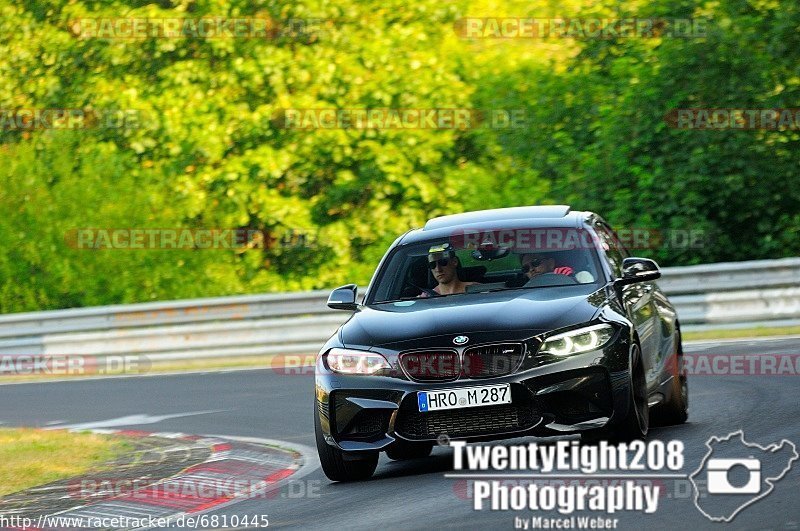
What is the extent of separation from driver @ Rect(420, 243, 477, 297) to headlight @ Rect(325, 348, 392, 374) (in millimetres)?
1017

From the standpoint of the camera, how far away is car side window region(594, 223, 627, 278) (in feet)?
34.6

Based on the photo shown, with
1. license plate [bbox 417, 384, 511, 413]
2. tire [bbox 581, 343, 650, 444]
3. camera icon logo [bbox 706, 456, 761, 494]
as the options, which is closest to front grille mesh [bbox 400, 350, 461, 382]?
license plate [bbox 417, 384, 511, 413]

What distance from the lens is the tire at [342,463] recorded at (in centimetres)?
951

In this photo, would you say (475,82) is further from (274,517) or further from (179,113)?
(274,517)

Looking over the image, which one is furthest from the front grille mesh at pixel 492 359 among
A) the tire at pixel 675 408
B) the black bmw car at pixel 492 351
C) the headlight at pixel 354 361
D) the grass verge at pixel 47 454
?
the grass verge at pixel 47 454

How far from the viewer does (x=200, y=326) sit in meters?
21.4

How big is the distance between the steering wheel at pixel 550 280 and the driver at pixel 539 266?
0.03 meters

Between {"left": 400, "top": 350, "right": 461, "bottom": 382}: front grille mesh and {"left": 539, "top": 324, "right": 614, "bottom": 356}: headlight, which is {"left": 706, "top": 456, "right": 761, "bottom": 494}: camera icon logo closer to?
{"left": 539, "top": 324, "right": 614, "bottom": 356}: headlight

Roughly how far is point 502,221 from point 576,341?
1.84 m

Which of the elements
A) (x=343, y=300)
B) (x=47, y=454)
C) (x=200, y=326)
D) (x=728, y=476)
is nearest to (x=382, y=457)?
(x=343, y=300)

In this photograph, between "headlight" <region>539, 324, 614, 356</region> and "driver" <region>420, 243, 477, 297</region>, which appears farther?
"driver" <region>420, 243, 477, 297</region>

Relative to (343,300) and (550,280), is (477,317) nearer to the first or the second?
(550,280)

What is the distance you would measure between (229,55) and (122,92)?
2117 millimetres

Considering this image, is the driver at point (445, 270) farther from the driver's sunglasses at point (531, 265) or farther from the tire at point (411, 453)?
the tire at point (411, 453)
